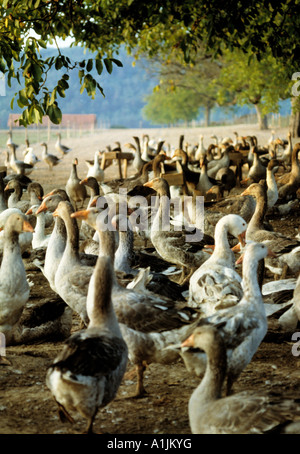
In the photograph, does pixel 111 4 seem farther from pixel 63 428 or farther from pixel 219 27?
pixel 63 428

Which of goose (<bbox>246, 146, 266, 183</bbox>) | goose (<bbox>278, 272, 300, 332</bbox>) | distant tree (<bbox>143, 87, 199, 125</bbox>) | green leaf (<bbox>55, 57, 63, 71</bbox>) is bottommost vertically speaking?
goose (<bbox>278, 272, 300, 332</bbox>)

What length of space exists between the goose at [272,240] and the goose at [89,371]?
4.03m

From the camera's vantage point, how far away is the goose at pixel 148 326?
5.37 m

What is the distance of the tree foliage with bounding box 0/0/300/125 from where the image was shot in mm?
7168

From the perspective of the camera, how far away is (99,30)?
11.6 meters

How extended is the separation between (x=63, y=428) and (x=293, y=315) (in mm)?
2793

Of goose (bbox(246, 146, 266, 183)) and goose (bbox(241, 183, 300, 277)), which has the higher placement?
goose (bbox(246, 146, 266, 183))

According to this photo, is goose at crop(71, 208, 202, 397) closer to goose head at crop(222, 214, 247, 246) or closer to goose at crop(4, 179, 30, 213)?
goose head at crop(222, 214, 247, 246)

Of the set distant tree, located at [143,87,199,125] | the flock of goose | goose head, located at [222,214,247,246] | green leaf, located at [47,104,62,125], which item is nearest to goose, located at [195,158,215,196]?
the flock of goose

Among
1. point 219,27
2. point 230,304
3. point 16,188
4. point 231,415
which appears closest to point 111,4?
point 219,27

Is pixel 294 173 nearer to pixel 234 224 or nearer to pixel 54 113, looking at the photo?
pixel 234 224

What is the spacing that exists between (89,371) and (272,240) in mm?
5037

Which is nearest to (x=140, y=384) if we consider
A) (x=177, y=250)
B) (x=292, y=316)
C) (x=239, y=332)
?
(x=239, y=332)

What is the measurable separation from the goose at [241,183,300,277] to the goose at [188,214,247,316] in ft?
4.74
